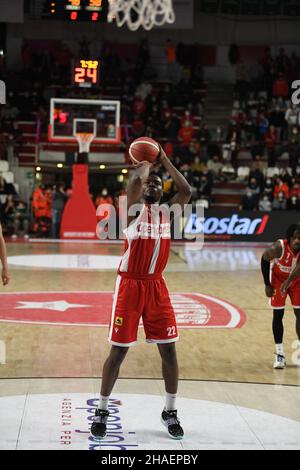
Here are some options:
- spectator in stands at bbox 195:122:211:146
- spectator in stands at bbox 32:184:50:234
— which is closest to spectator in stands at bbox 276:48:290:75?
spectator in stands at bbox 195:122:211:146

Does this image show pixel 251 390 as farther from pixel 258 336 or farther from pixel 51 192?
pixel 51 192

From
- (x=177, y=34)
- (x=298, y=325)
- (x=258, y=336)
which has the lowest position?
(x=258, y=336)

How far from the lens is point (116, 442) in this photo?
5.39 meters

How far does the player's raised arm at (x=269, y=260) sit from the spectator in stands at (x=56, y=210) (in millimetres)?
14712

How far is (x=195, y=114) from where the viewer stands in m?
29.2

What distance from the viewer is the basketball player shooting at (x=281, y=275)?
8047 millimetres

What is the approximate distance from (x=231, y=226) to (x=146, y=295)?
16.9 m

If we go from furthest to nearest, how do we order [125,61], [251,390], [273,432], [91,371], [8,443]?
[125,61]
[91,371]
[251,390]
[273,432]
[8,443]

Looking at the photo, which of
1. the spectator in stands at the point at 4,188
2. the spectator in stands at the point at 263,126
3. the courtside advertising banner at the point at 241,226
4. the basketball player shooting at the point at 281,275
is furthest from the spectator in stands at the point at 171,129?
the basketball player shooting at the point at 281,275

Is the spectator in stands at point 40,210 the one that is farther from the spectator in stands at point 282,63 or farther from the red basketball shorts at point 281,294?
the red basketball shorts at point 281,294

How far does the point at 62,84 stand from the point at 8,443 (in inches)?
969

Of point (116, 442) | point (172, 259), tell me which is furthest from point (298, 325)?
point (172, 259)

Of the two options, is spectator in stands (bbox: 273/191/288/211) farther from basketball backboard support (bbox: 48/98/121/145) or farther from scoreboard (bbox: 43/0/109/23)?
scoreboard (bbox: 43/0/109/23)

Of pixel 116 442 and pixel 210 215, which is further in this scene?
pixel 210 215
